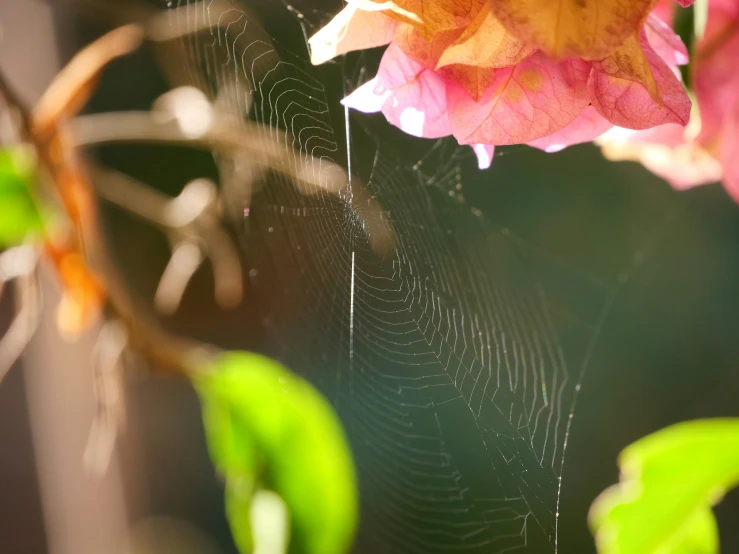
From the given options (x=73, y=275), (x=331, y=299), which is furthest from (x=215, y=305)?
(x=73, y=275)

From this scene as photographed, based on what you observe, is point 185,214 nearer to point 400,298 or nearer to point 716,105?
point 400,298

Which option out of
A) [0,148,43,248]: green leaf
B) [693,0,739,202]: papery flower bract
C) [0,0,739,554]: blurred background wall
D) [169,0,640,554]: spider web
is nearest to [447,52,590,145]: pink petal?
[693,0,739,202]: papery flower bract

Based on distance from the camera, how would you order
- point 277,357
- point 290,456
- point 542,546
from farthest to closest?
1. point 277,357
2. point 542,546
3. point 290,456

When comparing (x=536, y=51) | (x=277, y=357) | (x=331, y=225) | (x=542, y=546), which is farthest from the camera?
(x=277, y=357)

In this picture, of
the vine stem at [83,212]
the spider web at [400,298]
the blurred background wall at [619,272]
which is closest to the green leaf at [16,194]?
the vine stem at [83,212]

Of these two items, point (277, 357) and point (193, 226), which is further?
point (277, 357)

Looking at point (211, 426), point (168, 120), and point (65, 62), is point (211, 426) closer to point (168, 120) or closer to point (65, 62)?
point (168, 120)

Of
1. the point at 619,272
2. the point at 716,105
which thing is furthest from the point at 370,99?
the point at 619,272
